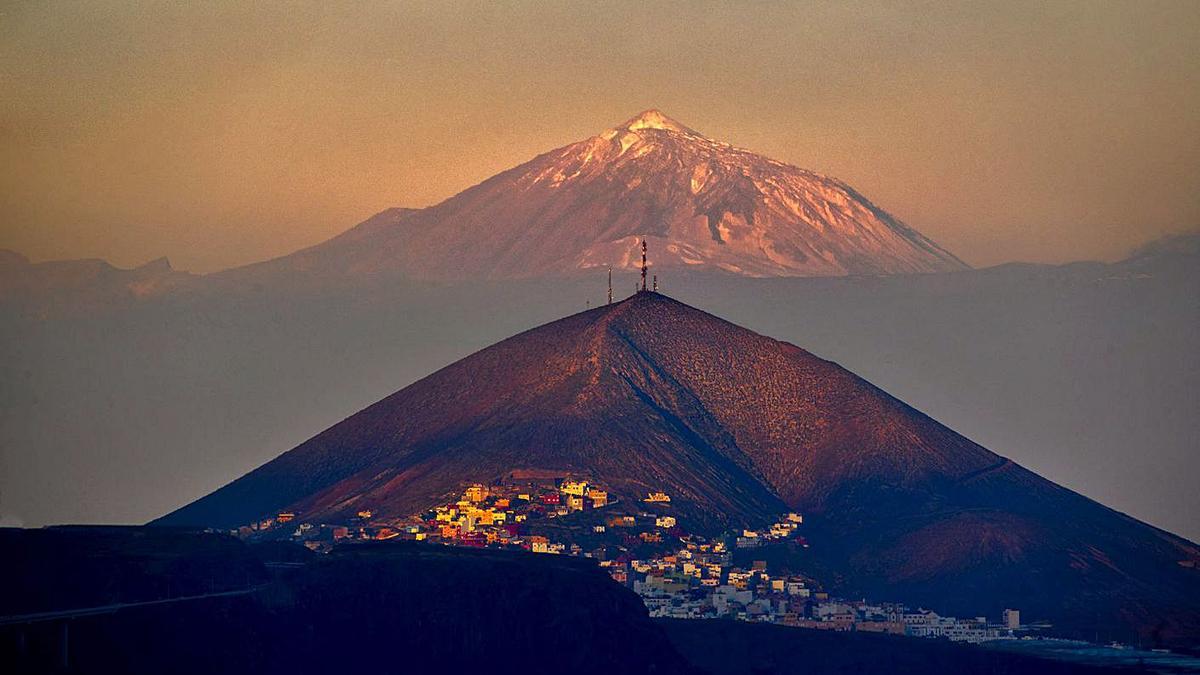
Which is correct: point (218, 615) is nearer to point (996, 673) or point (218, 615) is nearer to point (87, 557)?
point (87, 557)

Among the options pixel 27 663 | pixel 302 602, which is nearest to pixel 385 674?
pixel 302 602

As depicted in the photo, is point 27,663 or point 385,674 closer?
point 27,663

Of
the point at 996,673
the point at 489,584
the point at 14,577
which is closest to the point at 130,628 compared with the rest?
the point at 14,577

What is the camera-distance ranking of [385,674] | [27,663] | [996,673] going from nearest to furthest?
[27,663]
[385,674]
[996,673]

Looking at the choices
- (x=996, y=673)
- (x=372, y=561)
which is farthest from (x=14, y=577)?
(x=996, y=673)

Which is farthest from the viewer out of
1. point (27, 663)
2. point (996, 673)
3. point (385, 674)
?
point (996, 673)

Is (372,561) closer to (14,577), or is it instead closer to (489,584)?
(489,584)

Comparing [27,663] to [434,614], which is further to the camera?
[434,614]

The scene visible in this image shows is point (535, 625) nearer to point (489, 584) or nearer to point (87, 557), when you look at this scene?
point (489, 584)
